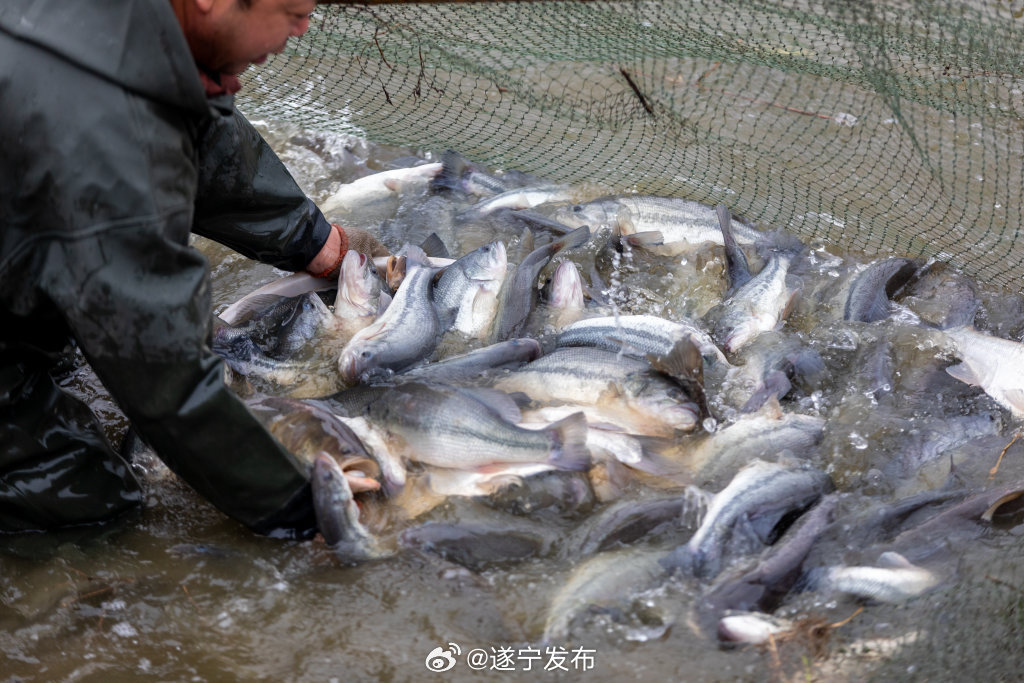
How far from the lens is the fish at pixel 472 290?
13.5ft

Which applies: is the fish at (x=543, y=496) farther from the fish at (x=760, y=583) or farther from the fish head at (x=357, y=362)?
the fish head at (x=357, y=362)

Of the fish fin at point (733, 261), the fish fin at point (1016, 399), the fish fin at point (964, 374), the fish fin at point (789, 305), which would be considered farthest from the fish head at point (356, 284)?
the fish fin at point (1016, 399)

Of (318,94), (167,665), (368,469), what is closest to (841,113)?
(318,94)

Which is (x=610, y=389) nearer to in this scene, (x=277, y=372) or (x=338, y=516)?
(x=338, y=516)

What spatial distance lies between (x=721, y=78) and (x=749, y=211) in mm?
2239

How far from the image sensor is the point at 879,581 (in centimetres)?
281

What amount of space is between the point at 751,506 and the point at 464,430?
1.09m

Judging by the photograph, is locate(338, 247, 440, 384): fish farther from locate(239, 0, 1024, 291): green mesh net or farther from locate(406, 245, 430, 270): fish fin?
locate(239, 0, 1024, 291): green mesh net

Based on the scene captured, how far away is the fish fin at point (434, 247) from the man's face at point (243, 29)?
215cm

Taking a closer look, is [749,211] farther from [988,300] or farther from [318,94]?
[318,94]

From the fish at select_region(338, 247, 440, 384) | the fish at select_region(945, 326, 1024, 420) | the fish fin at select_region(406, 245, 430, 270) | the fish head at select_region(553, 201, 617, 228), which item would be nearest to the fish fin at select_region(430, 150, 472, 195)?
the fish head at select_region(553, 201, 617, 228)

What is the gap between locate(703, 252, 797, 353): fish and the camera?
414 cm

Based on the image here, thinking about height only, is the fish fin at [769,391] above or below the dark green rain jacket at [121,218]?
below

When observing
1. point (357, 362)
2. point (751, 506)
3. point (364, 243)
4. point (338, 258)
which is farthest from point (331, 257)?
point (751, 506)
